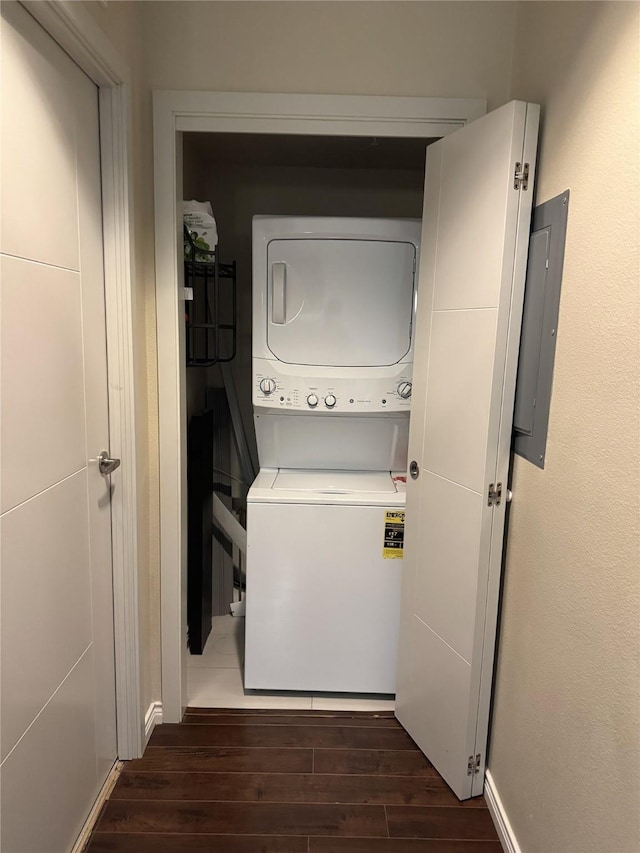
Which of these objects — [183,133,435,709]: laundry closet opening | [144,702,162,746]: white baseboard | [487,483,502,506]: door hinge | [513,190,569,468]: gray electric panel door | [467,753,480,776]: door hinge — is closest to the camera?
[513,190,569,468]: gray electric panel door

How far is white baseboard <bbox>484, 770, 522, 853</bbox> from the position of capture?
1557 millimetres

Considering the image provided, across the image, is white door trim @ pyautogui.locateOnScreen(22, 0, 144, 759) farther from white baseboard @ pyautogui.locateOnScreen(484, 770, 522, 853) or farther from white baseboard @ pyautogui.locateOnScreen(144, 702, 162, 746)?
white baseboard @ pyautogui.locateOnScreen(484, 770, 522, 853)

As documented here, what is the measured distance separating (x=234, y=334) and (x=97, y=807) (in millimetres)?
1688

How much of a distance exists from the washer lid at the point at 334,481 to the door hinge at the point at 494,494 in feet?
1.91

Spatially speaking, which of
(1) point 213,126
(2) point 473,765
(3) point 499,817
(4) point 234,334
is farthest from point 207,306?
(3) point 499,817

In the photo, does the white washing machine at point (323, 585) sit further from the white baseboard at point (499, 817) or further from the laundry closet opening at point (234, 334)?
the white baseboard at point (499, 817)

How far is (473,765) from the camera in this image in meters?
1.76

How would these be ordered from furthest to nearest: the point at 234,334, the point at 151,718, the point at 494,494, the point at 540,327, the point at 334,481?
the point at 234,334 → the point at 334,481 → the point at 151,718 → the point at 494,494 → the point at 540,327

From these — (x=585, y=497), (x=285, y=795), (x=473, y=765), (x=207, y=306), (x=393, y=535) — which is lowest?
(x=285, y=795)

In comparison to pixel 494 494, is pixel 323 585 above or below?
below

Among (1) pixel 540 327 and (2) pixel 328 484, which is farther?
(2) pixel 328 484

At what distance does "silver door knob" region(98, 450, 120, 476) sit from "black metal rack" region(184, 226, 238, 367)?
0.60 meters

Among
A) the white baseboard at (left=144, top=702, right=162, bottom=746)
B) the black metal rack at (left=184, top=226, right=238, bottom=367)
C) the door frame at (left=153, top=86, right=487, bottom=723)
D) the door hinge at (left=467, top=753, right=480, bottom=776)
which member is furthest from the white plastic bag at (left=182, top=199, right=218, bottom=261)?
the door hinge at (left=467, top=753, right=480, bottom=776)

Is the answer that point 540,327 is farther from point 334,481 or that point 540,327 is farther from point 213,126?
point 213,126
